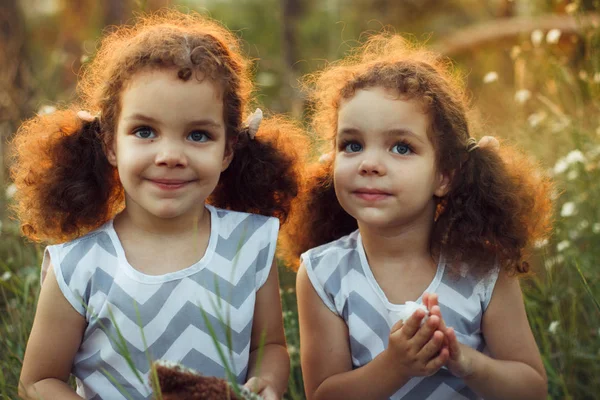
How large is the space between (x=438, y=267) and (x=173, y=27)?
1.10 metres

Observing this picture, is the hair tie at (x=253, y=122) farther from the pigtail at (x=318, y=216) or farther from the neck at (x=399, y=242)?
the neck at (x=399, y=242)

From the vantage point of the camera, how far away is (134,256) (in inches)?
88.4

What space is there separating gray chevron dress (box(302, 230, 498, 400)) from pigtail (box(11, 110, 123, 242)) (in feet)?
2.35

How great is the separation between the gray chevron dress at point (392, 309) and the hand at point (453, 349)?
156 mm

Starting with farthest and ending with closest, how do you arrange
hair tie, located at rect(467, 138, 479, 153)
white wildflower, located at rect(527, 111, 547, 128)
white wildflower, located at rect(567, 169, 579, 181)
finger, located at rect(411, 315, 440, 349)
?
white wildflower, located at rect(527, 111, 547, 128) < white wildflower, located at rect(567, 169, 579, 181) < hair tie, located at rect(467, 138, 479, 153) < finger, located at rect(411, 315, 440, 349)

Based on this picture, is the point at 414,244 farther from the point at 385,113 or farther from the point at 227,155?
the point at 227,155

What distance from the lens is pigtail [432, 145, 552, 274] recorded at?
2391 mm

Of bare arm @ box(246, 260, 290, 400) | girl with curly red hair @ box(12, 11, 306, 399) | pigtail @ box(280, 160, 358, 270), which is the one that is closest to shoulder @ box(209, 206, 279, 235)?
girl with curly red hair @ box(12, 11, 306, 399)

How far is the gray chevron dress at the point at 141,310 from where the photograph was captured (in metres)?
2.18

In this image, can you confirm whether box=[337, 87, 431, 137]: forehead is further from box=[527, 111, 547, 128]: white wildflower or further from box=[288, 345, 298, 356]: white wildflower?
box=[527, 111, 547, 128]: white wildflower

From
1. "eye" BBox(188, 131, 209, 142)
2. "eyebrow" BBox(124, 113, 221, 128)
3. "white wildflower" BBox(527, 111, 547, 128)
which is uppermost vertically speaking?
"white wildflower" BBox(527, 111, 547, 128)

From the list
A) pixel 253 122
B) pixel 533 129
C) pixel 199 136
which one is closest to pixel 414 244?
pixel 253 122

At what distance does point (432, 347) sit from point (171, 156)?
88 cm

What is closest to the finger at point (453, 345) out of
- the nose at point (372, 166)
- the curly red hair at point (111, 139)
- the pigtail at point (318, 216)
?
the nose at point (372, 166)
